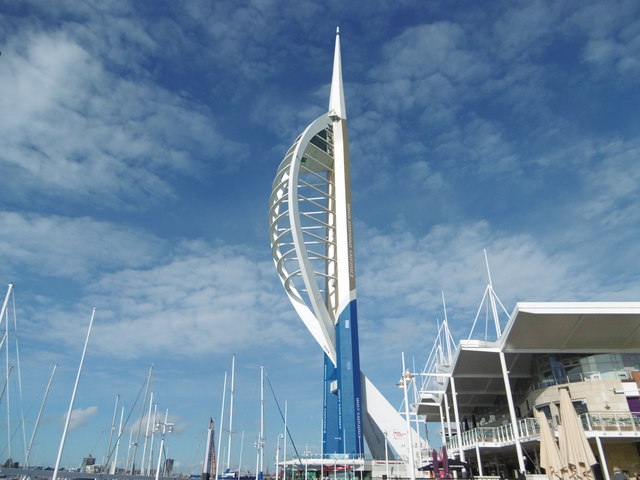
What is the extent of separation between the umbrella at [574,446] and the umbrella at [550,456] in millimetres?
400

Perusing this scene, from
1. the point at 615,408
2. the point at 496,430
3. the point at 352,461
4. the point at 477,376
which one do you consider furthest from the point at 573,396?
the point at 352,461

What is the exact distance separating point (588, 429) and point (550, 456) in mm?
4822

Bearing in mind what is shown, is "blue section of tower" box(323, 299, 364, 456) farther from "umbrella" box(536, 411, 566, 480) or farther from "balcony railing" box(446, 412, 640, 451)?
"umbrella" box(536, 411, 566, 480)

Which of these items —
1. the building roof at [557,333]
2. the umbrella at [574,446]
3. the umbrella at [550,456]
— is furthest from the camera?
the building roof at [557,333]

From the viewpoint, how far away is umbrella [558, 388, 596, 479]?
18094 mm

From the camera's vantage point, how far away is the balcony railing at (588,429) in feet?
74.9

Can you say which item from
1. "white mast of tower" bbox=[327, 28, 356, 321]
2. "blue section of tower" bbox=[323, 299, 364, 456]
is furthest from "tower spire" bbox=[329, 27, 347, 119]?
"blue section of tower" bbox=[323, 299, 364, 456]

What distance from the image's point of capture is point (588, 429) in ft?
76.0

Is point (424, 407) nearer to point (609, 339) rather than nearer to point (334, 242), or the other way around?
point (334, 242)

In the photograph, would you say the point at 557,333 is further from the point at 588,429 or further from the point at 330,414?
the point at 330,414

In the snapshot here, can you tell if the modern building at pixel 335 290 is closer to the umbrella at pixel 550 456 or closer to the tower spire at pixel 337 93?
the tower spire at pixel 337 93

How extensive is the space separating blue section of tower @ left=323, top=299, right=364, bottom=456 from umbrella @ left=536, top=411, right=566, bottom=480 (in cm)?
1686

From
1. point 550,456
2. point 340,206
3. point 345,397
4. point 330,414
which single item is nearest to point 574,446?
point 550,456

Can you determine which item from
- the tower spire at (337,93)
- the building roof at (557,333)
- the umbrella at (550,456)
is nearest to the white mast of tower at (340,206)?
the tower spire at (337,93)
